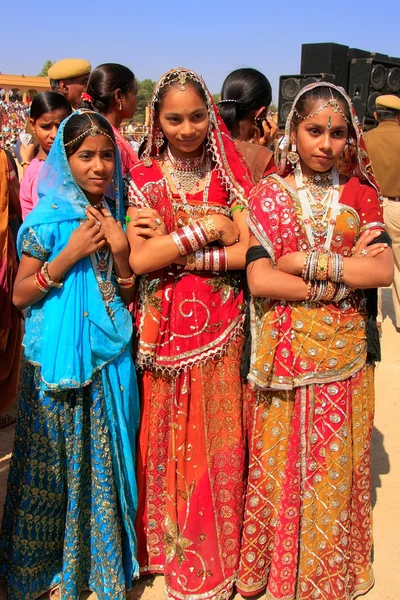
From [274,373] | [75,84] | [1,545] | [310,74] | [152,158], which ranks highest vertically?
[310,74]

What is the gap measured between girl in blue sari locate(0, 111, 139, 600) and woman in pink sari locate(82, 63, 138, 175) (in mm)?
908

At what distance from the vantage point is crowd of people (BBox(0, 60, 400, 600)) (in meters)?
Answer: 2.23

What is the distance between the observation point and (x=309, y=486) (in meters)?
2.40

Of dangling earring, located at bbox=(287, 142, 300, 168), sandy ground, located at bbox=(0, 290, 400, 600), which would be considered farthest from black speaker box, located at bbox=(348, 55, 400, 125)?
dangling earring, located at bbox=(287, 142, 300, 168)

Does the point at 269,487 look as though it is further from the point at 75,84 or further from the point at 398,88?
the point at 398,88

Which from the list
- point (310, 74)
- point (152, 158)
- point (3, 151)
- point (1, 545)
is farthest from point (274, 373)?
point (310, 74)

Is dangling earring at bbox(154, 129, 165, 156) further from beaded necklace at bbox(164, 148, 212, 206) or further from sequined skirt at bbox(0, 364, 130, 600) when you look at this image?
sequined skirt at bbox(0, 364, 130, 600)

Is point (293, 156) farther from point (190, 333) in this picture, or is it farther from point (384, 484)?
point (384, 484)

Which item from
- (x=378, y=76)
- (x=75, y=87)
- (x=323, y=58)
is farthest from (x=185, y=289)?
(x=378, y=76)

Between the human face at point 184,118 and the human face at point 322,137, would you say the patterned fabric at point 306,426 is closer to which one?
the human face at point 322,137

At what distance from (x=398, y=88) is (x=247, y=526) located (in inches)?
327

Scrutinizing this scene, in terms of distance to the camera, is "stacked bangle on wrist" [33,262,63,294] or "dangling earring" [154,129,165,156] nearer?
"stacked bangle on wrist" [33,262,63,294]

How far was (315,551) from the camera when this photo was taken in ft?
8.07

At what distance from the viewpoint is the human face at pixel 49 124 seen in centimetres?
329
